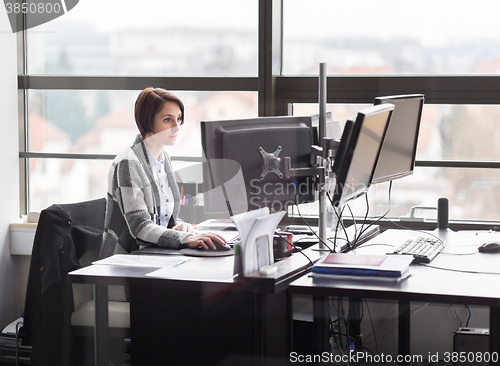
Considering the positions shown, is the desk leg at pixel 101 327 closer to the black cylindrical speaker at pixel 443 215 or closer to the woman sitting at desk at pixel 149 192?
the woman sitting at desk at pixel 149 192

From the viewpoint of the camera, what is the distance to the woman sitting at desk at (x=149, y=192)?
2.23 m

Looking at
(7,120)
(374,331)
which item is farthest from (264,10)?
(374,331)

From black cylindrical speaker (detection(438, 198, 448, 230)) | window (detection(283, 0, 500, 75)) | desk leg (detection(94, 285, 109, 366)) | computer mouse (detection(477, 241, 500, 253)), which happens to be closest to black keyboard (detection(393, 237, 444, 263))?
computer mouse (detection(477, 241, 500, 253))

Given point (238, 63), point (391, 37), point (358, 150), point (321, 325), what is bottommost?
point (321, 325)

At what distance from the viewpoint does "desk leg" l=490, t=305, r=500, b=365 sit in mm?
Result: 1556

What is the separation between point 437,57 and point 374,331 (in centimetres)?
143

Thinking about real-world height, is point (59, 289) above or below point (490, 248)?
below

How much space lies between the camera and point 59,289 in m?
2.28

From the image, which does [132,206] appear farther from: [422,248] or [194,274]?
[422,248]

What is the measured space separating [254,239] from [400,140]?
917 mm

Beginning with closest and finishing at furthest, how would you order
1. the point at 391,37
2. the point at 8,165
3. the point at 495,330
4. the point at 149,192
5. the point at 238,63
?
the point at 495,330 → the point at 149,192 → the point at 391,37 → the point at 238,63 → the point at 8,165

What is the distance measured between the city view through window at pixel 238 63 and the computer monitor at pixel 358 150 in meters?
1.06

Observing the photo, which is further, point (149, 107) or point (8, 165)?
point (8, 165)

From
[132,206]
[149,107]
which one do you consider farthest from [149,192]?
[149,107]
